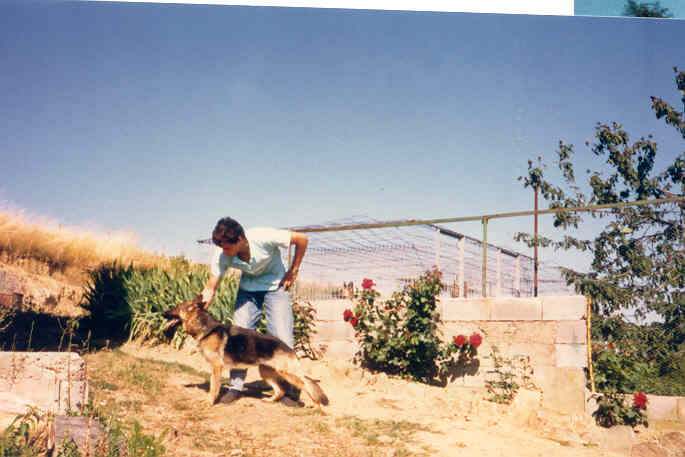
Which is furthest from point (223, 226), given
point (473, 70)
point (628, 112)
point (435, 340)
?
point (628, 112)

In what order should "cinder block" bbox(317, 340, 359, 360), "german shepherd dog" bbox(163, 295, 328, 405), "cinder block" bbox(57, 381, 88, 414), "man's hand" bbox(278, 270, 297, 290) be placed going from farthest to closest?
"cinder block" bbox(317, 340, 359, 360) < "man's hand" bbox(278, 270, 297, 290) < "german shepherd dog" bbox(163, 295, 328, 405) < "cinder block" bbox(57, 381, 88, 414)

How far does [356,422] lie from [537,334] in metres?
2.05

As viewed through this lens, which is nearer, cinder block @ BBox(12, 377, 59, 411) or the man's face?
cinder block @ BBox(12, 377, 59, 411)

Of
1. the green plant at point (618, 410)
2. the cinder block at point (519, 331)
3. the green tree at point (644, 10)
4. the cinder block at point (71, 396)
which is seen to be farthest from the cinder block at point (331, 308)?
the green tree at point (644, 10)

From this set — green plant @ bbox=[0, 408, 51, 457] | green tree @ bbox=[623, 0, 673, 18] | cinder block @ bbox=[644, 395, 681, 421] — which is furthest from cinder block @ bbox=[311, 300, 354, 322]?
green tree @ bbox=[623, 0, 673, 18]

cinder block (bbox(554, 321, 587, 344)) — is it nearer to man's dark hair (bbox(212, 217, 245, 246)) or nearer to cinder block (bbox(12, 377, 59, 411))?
man's dark hair (bbox(212, 217, 245, 246))

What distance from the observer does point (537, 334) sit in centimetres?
507

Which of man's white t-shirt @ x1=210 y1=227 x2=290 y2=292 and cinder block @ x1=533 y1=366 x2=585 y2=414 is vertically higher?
man's white t-shirt @ x1=210 y1=227 x2=290 y2=292

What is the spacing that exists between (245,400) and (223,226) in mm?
1318

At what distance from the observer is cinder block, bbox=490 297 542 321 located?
16.8ft

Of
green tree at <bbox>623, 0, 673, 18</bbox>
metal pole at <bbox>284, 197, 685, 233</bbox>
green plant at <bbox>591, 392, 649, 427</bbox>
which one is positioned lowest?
green plant at <bbox>591, 392, 649, 427</bbox>

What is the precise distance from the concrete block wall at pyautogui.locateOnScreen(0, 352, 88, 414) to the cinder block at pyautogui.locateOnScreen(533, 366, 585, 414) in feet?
12.2

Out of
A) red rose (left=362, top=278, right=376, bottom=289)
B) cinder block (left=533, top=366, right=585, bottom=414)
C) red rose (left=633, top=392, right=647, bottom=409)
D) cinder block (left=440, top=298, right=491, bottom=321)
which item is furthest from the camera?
red rose (left=362, top=278, right=376, bottom=289)

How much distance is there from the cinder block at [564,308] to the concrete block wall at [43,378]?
383 centimetres
